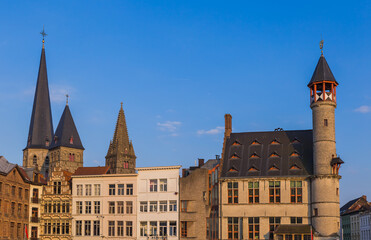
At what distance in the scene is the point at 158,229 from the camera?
7350 centimetres

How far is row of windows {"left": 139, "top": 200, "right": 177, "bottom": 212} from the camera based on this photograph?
73.4m

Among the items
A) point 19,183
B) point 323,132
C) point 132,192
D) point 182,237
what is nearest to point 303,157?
point 323,132

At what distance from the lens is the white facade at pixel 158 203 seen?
73.1 meters

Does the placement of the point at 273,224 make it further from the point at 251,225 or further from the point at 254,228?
the point at 251,225

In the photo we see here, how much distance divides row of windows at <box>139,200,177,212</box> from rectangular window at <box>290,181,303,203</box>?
15.5 m

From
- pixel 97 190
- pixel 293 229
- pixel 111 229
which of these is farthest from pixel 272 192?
pixel 97 190

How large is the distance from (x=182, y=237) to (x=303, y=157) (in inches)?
726

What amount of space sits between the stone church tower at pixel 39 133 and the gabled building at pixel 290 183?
304 feet

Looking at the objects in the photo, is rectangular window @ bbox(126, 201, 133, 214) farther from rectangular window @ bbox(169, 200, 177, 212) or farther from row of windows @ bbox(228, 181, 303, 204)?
row of windows @ bbox(228, 181, 303, 204)

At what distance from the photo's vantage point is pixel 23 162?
156 meters

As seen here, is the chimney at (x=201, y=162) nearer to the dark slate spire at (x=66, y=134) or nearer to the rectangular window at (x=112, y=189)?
the rectangular window at (x=112, y=189)

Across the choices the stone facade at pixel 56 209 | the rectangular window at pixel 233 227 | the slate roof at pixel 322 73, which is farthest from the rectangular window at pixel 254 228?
the stone facade at pixel 56 209

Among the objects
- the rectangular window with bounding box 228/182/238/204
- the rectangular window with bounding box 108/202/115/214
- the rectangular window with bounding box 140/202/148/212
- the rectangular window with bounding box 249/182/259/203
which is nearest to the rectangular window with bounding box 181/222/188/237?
the rectangular window with bounding box 140/202/148/212

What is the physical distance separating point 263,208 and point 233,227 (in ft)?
14.7
